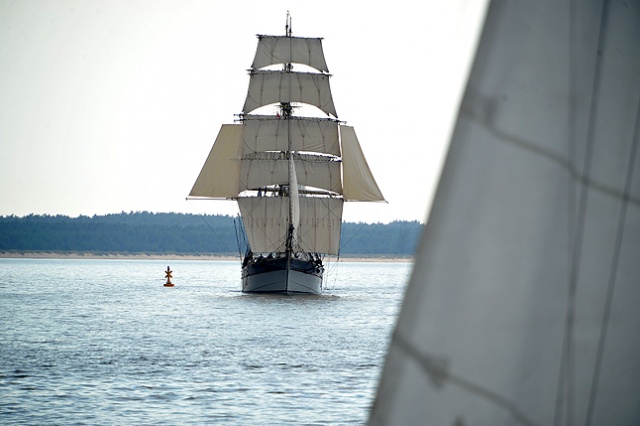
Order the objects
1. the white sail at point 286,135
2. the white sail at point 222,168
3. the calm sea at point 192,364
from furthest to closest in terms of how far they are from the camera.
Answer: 1. the white sail at point 286,135
2. the white sail at point 222,168
3. the calm sea at point 192,364

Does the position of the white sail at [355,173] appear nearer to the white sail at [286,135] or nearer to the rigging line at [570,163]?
the white sail at [286,135]

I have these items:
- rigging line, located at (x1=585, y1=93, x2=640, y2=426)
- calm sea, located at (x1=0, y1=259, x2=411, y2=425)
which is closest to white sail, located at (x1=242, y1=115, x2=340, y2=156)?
calm sea, located at (x1=0, y1=259, x2=411, y2=425)

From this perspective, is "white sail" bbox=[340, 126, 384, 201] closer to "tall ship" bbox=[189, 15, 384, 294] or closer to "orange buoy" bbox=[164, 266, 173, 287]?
"tall ship" bbox=[189, 15, 384, 294]

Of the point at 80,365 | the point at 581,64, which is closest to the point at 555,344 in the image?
the point at 581,64

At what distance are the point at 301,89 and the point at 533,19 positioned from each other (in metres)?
62.9

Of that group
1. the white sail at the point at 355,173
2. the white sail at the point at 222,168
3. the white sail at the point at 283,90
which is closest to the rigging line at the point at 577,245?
the white sail at the point at 222,168

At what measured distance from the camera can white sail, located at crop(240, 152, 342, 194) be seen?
62562 mm

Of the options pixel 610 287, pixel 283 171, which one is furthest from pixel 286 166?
pixel 610 287

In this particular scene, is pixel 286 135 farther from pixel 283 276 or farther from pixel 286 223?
pixel 283 276

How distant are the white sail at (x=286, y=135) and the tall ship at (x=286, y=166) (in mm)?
64

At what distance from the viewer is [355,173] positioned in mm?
63219

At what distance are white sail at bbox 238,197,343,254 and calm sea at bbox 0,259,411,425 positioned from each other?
37.4 ft

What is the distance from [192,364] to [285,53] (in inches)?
1693

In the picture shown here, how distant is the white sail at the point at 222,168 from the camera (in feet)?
203
